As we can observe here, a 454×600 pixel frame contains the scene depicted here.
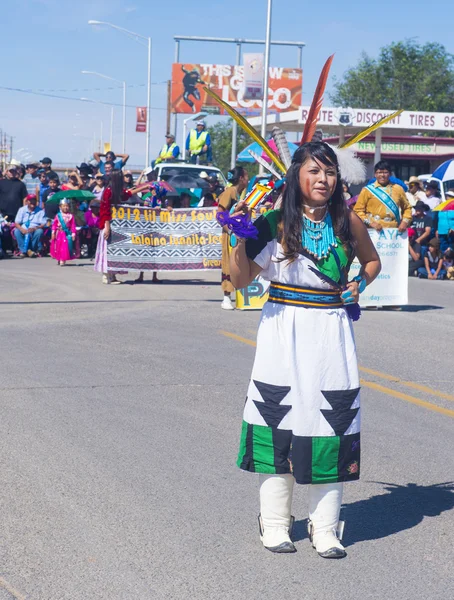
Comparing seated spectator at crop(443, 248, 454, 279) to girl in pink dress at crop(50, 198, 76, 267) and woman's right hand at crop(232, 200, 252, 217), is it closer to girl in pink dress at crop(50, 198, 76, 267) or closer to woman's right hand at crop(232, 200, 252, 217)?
girl in pink dress at crop(50, 198, 76, 267)

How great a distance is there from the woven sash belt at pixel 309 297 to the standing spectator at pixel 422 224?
15831mm

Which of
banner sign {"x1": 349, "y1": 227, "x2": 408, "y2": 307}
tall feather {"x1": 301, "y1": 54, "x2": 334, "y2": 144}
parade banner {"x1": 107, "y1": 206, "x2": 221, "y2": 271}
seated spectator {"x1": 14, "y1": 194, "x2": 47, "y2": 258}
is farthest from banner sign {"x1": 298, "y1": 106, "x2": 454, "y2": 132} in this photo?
tall feather {"x1": 301, "y1": 54, "x2": 334, "y2": 144}

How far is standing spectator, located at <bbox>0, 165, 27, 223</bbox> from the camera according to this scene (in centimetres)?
2288

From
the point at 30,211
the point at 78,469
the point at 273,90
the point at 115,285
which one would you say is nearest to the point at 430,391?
the point at 78,469

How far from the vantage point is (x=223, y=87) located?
65812 mm

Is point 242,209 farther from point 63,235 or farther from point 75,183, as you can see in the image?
point 75,183

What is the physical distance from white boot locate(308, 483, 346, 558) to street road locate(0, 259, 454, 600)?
0.06 meters

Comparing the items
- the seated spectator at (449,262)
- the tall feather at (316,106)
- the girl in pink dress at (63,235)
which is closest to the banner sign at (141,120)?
the girl in pink dress at (63,235)

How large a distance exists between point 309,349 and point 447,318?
9359 mm

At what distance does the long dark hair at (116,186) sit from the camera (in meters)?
16.3

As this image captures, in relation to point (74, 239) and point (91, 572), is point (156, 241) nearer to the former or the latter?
point (74, 239)

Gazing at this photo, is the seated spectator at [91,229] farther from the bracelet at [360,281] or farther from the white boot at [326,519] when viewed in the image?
the white boot at [326,519]

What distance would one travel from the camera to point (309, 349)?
14.6 feet

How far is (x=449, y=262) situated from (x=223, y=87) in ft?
158
